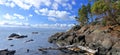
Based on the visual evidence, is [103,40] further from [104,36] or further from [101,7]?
[101,7]

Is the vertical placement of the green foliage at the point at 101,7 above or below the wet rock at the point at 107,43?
above

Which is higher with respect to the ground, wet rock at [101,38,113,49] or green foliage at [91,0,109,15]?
green foliage at [91,0,109,15]

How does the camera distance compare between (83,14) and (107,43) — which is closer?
(107,43)

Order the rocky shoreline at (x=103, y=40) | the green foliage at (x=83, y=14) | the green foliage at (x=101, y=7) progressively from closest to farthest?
the rocky shoreline at (x=103, y=40)
the green foliage at (x=101, y=7)
the green foliage at (x=83, y=14)

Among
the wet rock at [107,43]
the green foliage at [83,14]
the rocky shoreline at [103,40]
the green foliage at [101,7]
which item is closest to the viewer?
the rocky shoreline at [103,40]

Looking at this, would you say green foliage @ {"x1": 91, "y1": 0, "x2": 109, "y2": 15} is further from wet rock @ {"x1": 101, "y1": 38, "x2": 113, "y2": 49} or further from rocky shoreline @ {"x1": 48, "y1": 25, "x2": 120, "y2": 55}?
wet rock @ {"x1": 101, "y1": 38, "x2": 113, "y2": 49}

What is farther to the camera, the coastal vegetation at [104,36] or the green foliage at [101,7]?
the green foliage at [101,7]

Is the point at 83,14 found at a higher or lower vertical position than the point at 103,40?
higher

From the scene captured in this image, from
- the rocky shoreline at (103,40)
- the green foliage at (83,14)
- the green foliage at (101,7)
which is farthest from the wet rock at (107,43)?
the green foliage at (83,14)

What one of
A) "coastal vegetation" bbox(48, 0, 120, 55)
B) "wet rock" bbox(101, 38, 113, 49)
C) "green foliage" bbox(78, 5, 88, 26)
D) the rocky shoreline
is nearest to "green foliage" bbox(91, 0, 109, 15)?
"coastal vegetation" bbox(48, 0, 120, 55)

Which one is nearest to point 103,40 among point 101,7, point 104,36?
point 104,36

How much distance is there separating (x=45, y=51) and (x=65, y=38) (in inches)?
752

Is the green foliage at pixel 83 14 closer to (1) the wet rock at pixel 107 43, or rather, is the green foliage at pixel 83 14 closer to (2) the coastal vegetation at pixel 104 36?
(2) the coastal vegetation at pixel 104 36

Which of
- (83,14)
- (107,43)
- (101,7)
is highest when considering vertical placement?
(83,14)
